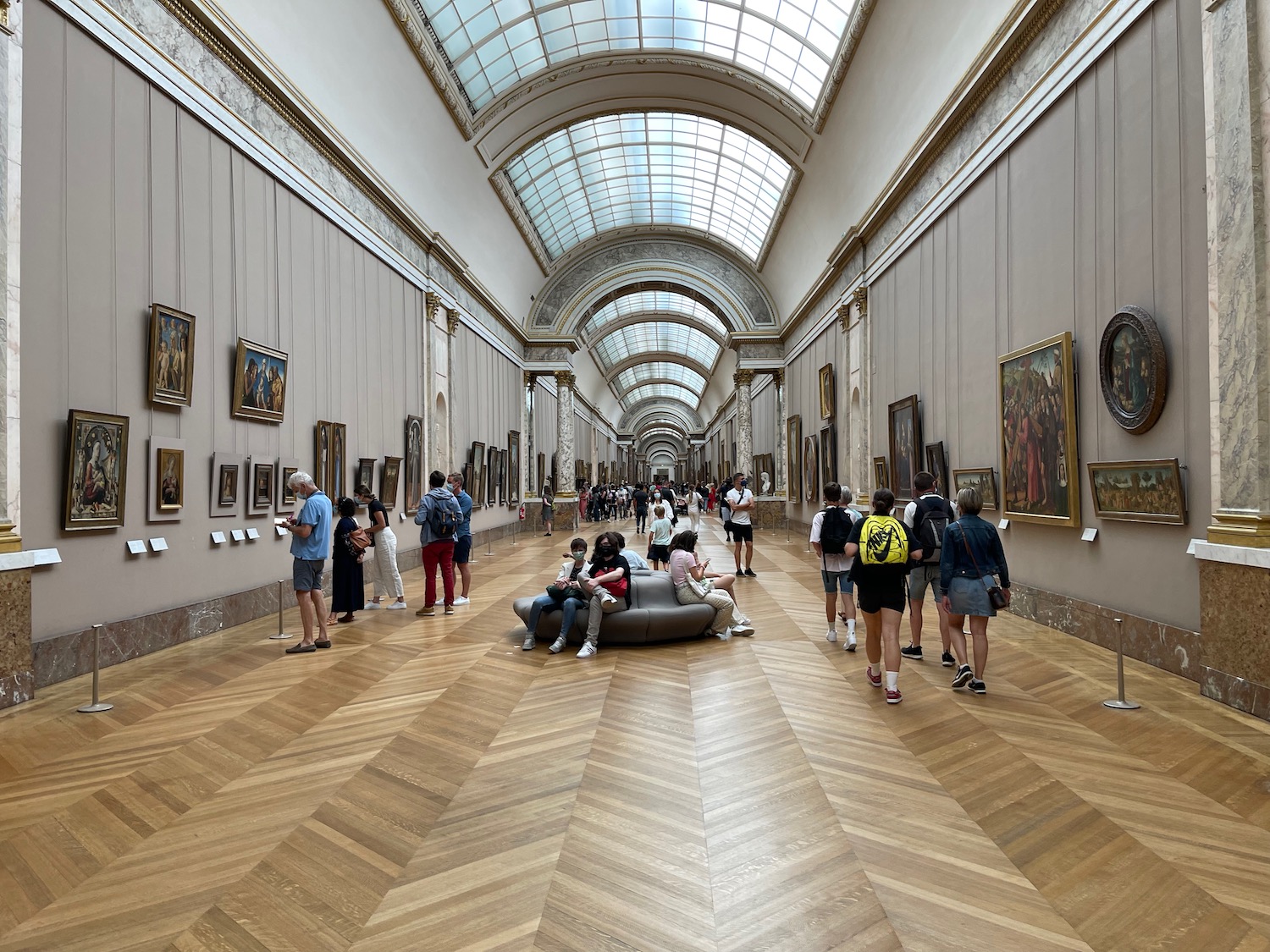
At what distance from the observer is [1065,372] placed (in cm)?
829

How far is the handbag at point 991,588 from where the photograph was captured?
19.9 feet

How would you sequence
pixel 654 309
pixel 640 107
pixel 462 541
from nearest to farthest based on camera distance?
1. pixel 462 541
2. pixel 640 107
3. pixel 654 309

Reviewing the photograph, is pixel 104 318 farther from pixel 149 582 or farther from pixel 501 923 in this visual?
A: pixel 501 923

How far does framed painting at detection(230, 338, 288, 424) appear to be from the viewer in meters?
9.51

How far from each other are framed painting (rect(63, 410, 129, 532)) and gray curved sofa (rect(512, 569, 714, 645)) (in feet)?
13.4

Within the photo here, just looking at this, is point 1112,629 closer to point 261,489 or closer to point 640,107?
point 261,489

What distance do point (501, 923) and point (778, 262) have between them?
26.8m

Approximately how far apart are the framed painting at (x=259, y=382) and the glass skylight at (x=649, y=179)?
1302 cm

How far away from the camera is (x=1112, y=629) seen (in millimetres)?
7562

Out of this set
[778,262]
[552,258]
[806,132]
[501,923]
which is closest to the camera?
[501,923]

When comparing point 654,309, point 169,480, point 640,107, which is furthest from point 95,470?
point 654,309

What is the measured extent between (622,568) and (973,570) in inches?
140

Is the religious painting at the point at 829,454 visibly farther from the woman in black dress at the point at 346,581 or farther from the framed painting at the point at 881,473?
the woman in black dress at the point at 346,581

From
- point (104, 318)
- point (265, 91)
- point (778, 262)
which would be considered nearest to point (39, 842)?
point (104, 318)
